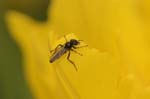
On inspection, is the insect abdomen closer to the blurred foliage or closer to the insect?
the insect

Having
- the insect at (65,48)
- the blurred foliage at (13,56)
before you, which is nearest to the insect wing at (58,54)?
the insect at (65,48)

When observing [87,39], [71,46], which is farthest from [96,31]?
[71,46]

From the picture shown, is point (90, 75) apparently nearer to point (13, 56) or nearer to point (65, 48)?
point (65, 48)

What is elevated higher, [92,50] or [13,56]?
[13,56]

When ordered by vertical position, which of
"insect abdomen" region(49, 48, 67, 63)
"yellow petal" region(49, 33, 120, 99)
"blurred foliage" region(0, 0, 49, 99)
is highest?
"blurred foliage" region(0, 0, 49, 99)

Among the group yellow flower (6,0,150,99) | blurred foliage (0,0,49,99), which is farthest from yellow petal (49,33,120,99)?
blurred foliage (0,0,49,99)

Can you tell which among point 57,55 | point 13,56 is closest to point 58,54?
point 57,55
